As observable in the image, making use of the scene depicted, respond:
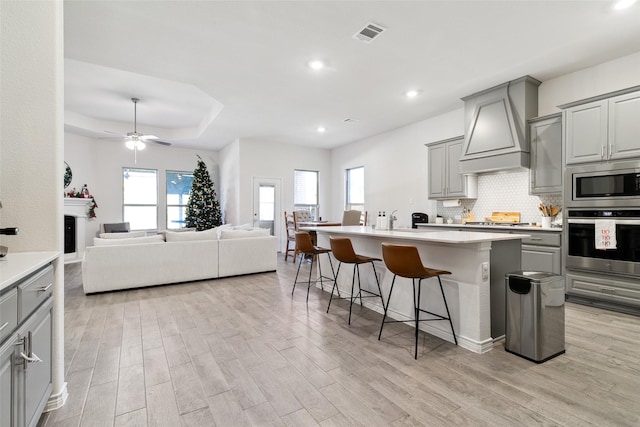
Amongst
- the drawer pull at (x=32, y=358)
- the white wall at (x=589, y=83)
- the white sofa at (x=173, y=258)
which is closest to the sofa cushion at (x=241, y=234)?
the white sofa at (x=173, y=258)

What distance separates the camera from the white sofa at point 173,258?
14.2 feet

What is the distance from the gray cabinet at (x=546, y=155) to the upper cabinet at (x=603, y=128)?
0.22 metres

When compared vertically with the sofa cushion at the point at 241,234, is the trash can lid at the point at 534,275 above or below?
below

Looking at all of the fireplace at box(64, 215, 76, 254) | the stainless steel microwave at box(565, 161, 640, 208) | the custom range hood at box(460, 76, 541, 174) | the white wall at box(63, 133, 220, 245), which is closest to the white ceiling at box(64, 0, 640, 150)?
the custom range hood at box(460, 76, 541, 174)

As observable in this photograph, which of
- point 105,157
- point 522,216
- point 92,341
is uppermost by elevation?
point 105,157

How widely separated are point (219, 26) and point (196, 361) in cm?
319

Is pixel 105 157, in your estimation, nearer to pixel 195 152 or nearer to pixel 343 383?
pixel 195 152

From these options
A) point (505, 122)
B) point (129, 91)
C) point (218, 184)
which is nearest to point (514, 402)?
point (505, 122)

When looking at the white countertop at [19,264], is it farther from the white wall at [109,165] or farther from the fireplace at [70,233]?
the white wall at [109,165]

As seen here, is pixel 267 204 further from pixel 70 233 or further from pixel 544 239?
pixel 544 239

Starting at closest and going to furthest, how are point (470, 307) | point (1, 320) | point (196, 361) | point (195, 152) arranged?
point (1, 320), point (196, 361), point (470, 307), point (195, 152)

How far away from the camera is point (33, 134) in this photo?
5.83 feet

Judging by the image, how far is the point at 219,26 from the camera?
312cm

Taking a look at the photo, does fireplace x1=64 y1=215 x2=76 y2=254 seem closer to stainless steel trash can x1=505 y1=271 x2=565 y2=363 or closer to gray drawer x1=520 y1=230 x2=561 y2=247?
stainless steel trash can x1=505 y1=271 x2=565 y2=363
